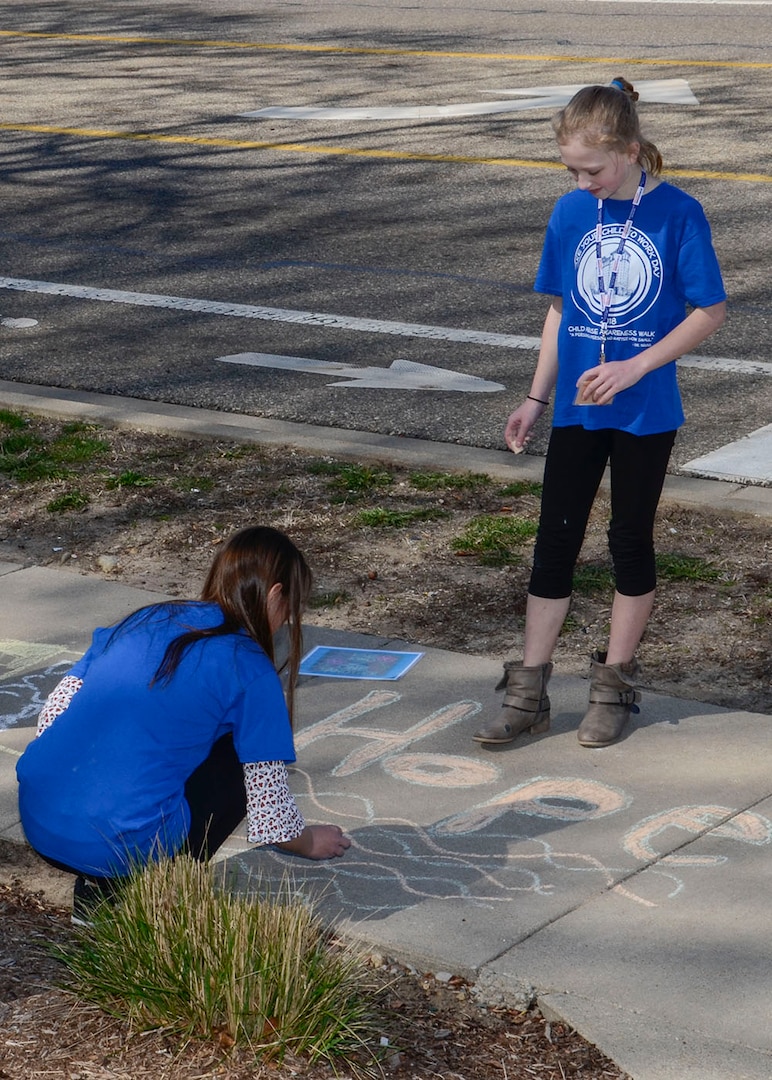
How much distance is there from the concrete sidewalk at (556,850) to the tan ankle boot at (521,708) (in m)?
0.05

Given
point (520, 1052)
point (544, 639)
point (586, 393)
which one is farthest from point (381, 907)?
point (586, 393)

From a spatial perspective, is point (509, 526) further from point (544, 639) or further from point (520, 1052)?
point (520, 1052)

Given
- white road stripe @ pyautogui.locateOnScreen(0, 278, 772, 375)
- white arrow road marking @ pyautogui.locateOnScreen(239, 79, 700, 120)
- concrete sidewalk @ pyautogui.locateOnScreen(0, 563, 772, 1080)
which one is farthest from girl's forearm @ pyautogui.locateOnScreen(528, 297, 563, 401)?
white arrow road marking @ pyautogui.locateOnScreen(239, 79, 700, 120)

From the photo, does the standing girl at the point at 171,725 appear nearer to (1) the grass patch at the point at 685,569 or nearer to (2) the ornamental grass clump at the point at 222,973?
(2) the ornamental grass clump at the point at 222,973

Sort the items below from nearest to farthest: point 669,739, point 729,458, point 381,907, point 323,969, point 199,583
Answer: point 323,969, point 381,907, point 669,739, point 199,583, point 729,458

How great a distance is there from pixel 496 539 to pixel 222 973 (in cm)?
319

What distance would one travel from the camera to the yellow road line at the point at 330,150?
12.4m

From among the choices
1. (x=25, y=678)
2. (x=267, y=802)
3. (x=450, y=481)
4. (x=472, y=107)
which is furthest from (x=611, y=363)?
(x=472, y=107)

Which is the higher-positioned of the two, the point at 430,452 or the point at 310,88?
the point at 310,88

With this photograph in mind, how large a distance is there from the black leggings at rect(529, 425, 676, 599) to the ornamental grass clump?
1624 millimetres

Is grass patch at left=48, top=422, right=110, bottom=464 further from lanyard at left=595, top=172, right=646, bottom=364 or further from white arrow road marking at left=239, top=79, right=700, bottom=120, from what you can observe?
white arrow road marking at left=239, top=79, right=700, bottom=120

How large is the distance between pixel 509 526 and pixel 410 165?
318 inches

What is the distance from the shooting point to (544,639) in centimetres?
448

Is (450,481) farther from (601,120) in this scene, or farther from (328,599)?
(601,120)
